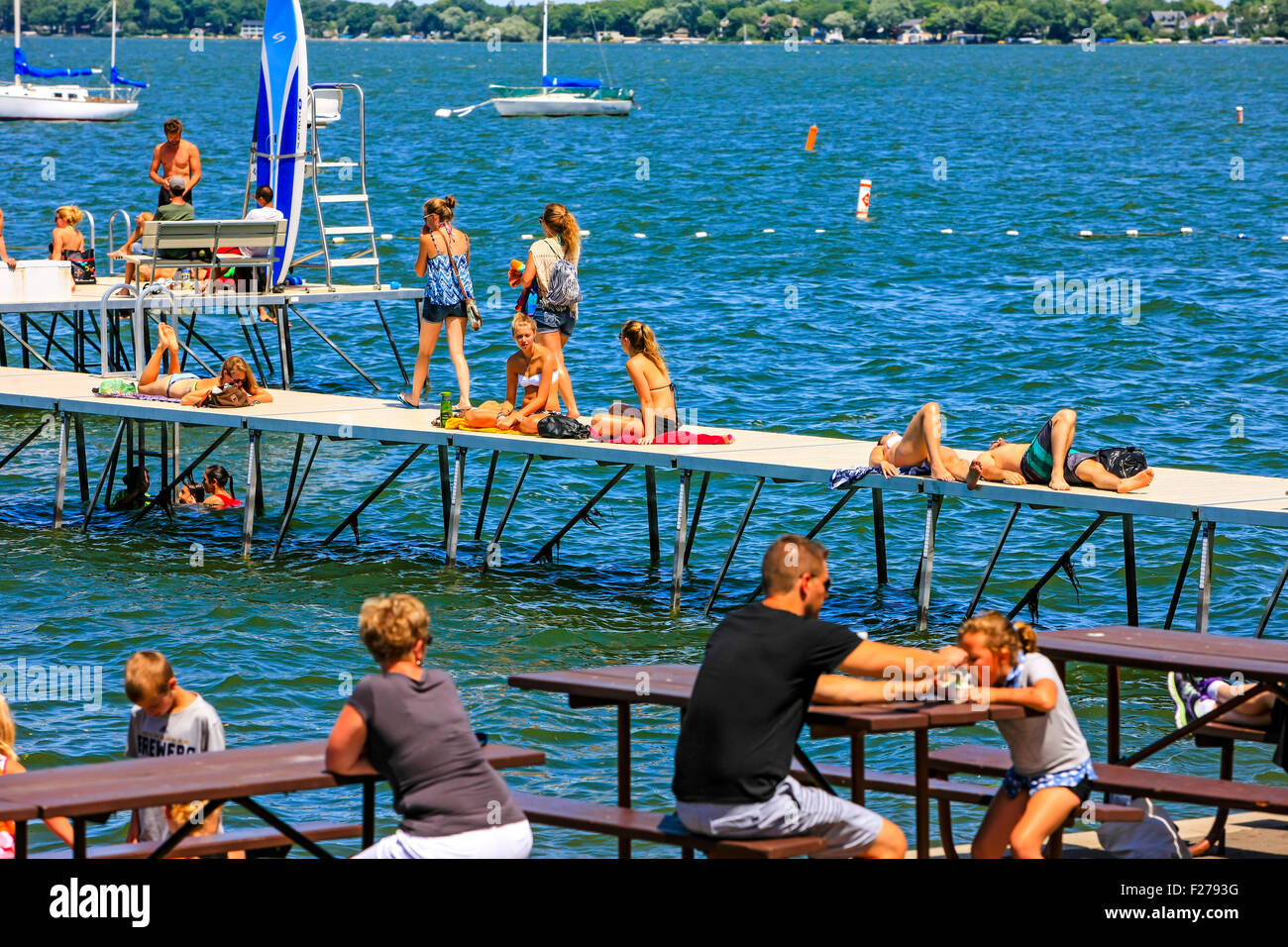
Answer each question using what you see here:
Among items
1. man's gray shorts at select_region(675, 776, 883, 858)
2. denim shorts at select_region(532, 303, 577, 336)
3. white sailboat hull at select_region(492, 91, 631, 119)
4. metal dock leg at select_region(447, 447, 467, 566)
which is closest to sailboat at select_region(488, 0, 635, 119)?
white sailboat hull at select_region(492, 91, 631, 119)

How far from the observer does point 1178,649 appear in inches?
305

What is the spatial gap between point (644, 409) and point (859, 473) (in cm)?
194

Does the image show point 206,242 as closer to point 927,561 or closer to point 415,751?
point 927,561

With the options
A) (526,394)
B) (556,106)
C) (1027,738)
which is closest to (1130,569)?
(526,394)

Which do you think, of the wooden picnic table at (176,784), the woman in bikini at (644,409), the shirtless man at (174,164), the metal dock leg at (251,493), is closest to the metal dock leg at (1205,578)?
the woman in bikini at (644,409)

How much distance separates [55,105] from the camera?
286 feet

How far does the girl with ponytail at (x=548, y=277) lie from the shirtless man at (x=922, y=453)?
8.97 feet

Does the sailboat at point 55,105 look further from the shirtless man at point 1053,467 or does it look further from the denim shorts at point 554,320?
the shirtless man at point 1053,467

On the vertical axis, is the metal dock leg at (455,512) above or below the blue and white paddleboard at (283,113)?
below

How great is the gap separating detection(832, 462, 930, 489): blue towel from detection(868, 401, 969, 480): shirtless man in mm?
28

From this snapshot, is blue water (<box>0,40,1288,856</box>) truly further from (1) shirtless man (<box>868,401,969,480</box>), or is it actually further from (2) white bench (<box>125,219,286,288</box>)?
(2) white bench (<box>125,219,286,288</box>)

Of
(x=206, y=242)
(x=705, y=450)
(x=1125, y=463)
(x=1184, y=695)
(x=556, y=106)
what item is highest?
(x=556, y=106)

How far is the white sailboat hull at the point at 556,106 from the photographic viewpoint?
3698 inches
